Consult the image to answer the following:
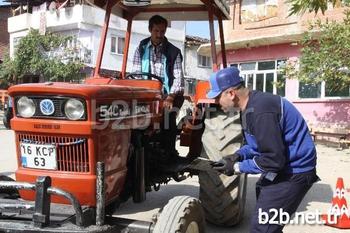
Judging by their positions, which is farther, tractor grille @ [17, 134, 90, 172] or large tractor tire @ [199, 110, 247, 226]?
large tractor tire @ [199, 110, 247, 226]

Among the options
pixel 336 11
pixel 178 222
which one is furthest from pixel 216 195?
pixel 336 11

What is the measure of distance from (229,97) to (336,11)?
591 inches

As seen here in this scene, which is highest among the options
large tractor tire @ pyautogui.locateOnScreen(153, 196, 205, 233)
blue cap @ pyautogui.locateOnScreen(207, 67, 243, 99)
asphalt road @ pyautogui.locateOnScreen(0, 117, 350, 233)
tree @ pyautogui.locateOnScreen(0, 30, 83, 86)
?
tree @ pyautogui.locateOnScreen(0, 30, 83, 86)

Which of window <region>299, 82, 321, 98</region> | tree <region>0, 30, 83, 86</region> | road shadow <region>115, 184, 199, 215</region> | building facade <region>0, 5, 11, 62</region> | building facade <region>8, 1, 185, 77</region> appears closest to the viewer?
road shadow <region>115, 184, 199, 215</region>

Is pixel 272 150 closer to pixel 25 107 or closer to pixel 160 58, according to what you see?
pixel 25 107

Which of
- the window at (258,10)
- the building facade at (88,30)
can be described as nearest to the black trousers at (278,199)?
the window at (258,10)

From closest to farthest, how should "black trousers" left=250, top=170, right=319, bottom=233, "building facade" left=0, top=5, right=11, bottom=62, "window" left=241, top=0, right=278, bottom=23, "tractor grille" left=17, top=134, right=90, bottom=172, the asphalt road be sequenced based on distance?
"black trousers" left=250, top=170, right=319, bottom=233 → "tractor grille" left=17, top=134, right=90, bottom=172 → the asphalt road → "window" left=241, top=0, right=278, bottom=23 → "building facade" left=0, top=5, right=11, bottom=62

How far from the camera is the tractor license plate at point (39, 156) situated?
3760 mm

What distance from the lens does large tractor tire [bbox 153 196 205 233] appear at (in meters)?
3.59

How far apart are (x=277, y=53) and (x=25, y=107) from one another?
55.1 ft

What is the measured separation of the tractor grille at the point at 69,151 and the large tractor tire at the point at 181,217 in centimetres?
68

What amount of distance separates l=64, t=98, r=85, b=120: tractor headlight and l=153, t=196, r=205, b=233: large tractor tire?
38.1 inches

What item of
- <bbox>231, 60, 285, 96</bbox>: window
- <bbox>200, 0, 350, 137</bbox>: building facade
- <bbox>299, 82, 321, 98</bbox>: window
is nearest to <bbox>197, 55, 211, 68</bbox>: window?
<bbox>200, 0, 350, 137</bbox>: building facade

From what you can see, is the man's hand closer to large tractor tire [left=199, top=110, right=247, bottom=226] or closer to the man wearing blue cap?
large tractor tire [left=199, top=110, right=247, bottom=226]
